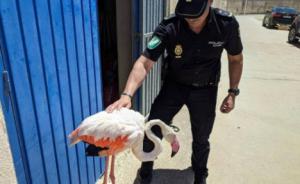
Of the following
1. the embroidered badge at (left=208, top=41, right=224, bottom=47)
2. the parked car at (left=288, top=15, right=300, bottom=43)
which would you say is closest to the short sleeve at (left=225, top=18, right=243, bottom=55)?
the embroidered badge at (left=208, top=41, right=224, bottom=47)

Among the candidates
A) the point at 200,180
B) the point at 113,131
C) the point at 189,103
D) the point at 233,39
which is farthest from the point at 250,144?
the point at 113,131

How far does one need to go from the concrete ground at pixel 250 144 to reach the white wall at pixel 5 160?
5.44 feet

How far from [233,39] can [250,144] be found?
2117 mm

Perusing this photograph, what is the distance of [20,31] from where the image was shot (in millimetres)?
1835

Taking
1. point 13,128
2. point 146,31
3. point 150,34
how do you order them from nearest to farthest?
1. point 13,128
2. point 146,31
3. point 150,34

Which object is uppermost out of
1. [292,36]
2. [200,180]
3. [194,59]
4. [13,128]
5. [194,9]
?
[194,9]

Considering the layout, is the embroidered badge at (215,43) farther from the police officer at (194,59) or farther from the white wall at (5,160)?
the white wall at (5,160)

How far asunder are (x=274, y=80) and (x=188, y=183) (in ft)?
16.8

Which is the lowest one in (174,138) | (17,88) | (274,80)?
(274,80)

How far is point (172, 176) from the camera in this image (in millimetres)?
3514

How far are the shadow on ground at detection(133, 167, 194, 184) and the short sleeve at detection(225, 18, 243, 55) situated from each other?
5.13ft

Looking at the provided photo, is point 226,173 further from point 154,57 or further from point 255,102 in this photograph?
point 255,102

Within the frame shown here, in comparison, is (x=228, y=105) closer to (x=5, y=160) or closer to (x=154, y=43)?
(x=154, y=43)

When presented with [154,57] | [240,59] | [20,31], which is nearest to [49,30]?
[20,31]
